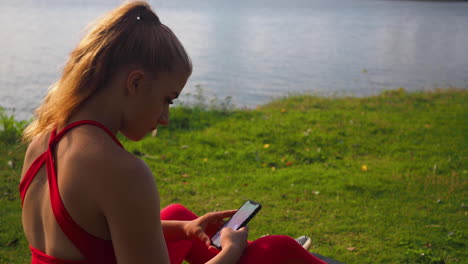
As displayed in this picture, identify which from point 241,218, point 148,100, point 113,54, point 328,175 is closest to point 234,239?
point 241,218

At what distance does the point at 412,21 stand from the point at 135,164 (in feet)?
92.3

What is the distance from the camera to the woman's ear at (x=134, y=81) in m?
1.81

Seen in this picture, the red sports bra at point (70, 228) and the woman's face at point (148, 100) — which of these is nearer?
the red sports bra at point (70, 228)

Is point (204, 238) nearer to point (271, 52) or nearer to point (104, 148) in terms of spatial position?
point (104, 148)

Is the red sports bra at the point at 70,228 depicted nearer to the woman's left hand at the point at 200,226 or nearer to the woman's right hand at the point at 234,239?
the woman's right hand at the point at 234,239

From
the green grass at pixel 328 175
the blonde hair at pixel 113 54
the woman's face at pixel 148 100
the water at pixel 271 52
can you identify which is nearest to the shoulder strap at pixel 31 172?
the blonde hair at pixel 113 54

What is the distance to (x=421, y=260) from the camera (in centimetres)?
398

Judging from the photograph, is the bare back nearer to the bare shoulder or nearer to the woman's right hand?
the bare shoulder

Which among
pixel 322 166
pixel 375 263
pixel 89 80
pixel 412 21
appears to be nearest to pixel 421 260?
pixel 375 263

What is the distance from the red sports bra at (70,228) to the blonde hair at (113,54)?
0.12 meters

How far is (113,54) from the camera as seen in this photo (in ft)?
6.01

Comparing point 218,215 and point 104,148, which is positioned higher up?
point 104,148

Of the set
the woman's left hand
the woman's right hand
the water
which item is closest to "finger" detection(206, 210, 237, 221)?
the woman's left hand

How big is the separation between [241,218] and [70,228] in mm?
1023
